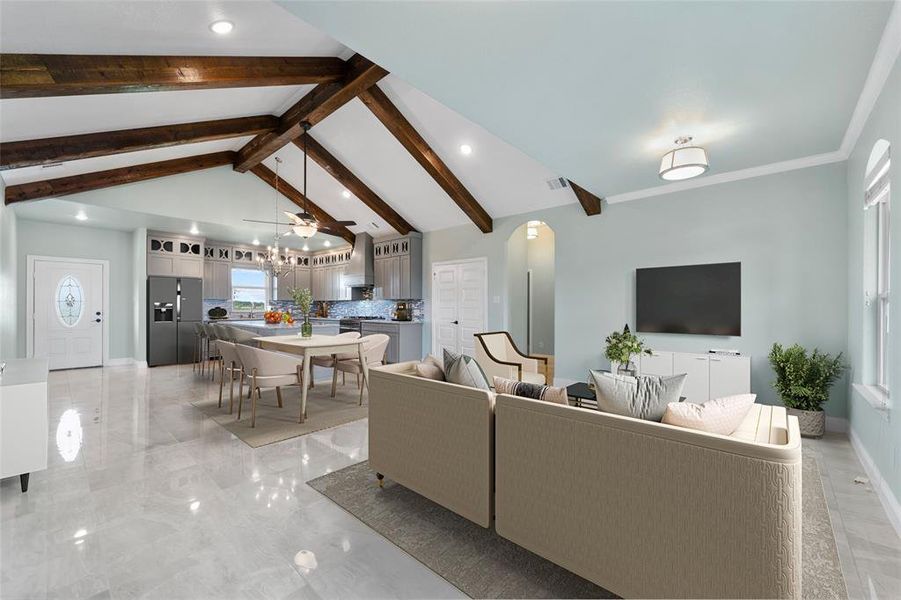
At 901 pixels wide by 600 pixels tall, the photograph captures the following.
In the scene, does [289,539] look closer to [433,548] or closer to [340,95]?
[433,548]

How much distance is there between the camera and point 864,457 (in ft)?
10.1

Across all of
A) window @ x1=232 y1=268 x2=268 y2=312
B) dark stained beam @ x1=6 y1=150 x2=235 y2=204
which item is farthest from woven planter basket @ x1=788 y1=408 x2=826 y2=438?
window @ x1=232 y1=268 x2=268 y2=312

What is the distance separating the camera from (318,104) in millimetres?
4875

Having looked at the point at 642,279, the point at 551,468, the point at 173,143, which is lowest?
the point at 551,468

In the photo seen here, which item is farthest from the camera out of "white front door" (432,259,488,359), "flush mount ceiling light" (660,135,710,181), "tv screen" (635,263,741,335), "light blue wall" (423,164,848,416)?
"white front door" (432,259,488,359)

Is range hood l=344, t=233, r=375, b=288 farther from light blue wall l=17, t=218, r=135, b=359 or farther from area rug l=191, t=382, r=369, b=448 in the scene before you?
light blue wall l=17, t=218, r=135, b=359

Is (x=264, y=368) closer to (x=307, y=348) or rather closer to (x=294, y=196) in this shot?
(x=307, y=348)

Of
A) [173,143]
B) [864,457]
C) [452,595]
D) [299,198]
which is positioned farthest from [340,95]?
[864,457]

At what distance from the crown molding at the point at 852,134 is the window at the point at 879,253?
371 mm

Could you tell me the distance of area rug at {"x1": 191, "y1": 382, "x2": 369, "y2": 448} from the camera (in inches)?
145

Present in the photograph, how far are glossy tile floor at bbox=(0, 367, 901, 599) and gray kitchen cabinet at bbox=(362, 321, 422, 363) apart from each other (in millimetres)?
3996

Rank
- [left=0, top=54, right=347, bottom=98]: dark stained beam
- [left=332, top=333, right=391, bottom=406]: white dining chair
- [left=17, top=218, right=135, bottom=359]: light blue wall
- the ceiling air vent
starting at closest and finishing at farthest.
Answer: [left=0, top=54, right=347, bottom=98]: dark stained beam < [left=332, top=333, right=391, bottom=406]: white dining chair < the ceiling air vent < [left=17, top=218, right=135, bottom=359]: light blue wall

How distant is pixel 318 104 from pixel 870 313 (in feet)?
19.4

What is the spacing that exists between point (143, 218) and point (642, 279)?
7911mm
